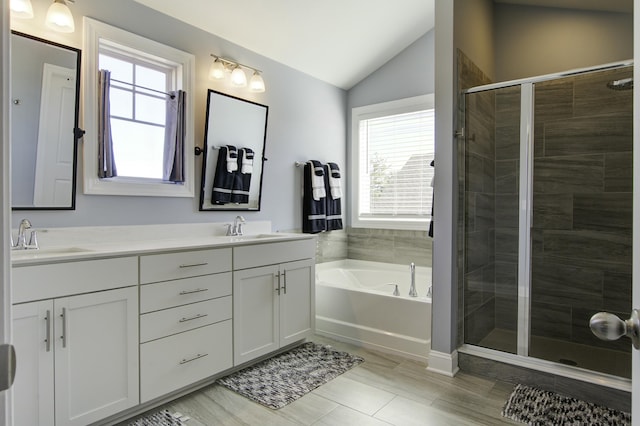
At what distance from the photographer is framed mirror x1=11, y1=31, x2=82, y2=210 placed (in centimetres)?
206

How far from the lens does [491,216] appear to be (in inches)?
112

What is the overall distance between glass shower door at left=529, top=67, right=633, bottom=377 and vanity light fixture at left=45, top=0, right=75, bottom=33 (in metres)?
2.88

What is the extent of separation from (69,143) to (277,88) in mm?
1830

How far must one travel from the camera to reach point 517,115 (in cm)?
267

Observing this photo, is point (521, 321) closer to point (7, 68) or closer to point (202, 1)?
point (7, 68)

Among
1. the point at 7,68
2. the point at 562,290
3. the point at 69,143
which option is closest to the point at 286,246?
the point at 69,143

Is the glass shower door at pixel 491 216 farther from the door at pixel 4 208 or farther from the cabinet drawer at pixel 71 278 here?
the door at pixel 4 208

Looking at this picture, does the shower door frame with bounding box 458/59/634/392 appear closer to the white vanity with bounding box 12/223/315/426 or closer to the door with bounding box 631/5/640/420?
the white vanity with bounding box 12/223/315/426

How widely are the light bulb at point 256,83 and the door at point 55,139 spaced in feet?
4.33

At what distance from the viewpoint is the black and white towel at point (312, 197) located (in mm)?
3777

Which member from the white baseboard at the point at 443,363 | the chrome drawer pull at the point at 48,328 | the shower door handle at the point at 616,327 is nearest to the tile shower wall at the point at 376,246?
the white baseboard at the point at 443,363

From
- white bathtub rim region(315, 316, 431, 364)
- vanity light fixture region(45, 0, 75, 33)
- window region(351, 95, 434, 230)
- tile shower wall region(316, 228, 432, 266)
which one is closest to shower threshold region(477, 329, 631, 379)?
white bathtub rim region(315, 316, 431, 364)

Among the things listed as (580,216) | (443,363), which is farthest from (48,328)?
(580,216)

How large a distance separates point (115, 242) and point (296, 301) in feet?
4.22
